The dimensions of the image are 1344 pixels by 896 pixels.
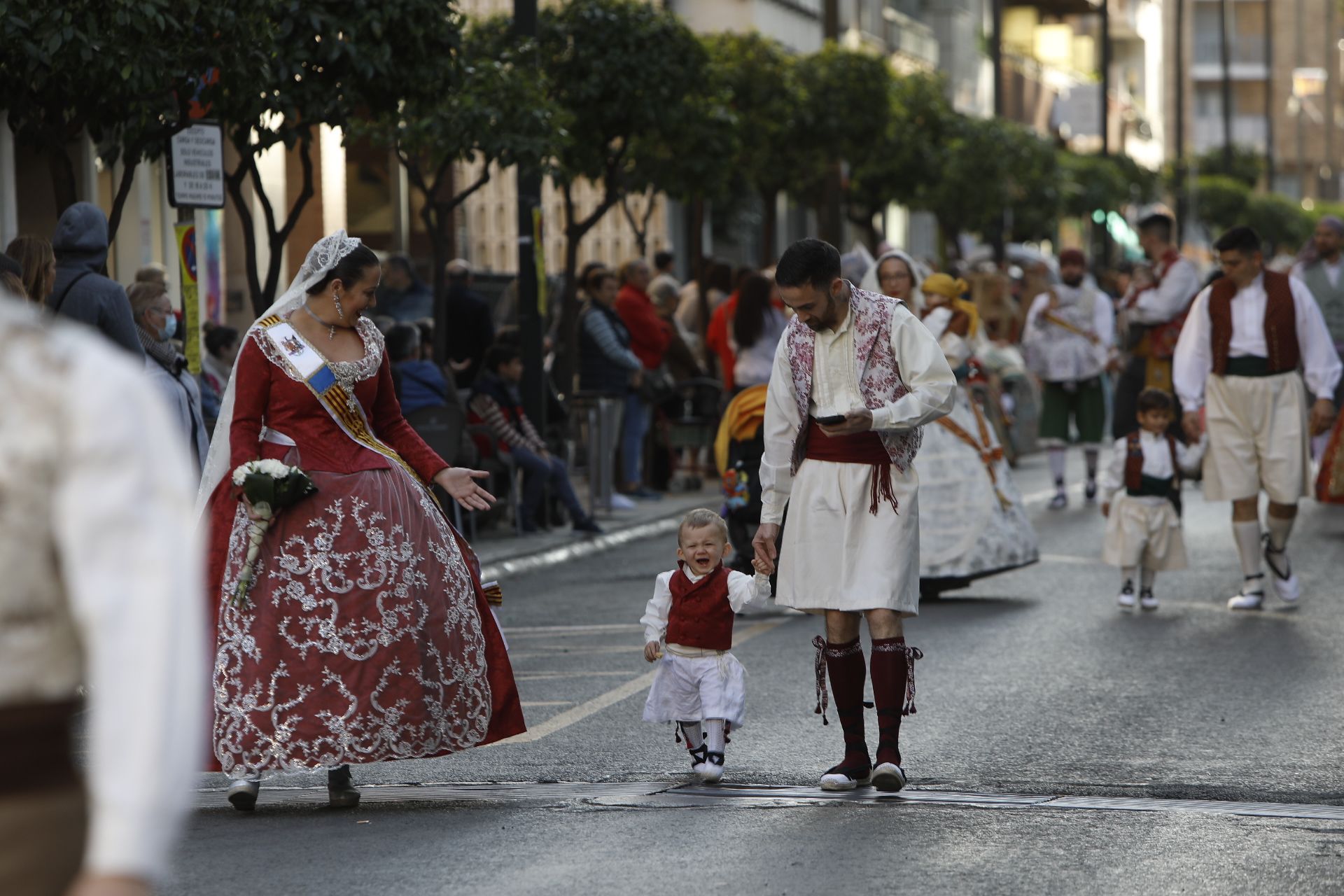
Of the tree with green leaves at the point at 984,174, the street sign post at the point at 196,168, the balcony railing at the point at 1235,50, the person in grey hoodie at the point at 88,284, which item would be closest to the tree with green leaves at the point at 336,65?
the street sign post at the point at 196,168

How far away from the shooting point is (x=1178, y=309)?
17.0 m

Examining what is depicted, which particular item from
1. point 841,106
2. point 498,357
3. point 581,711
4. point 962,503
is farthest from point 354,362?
point 841,106

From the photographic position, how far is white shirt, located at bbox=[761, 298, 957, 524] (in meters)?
7.43

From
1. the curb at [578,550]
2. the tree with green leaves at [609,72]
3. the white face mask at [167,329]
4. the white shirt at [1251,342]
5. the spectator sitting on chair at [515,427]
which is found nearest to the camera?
the white face mask at [167,329]

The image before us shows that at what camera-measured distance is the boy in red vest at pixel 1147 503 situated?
41.3 feet

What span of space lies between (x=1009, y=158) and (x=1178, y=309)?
21333mm

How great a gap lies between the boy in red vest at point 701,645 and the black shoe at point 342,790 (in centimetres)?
92

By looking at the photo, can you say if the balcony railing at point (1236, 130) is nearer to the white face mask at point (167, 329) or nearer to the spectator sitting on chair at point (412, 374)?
the spectator sitting on chair at point (412, 374)

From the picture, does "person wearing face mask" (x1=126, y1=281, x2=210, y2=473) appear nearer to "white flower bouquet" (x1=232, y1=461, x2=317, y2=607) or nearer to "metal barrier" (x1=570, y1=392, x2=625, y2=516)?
"white flower bouquet" (x1=232, y1=461, x2=317, y2=607)

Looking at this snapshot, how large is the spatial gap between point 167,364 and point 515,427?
563 centimetres

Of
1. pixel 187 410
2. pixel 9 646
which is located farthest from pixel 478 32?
pixel 9 646

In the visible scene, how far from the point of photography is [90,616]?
2.58 meters

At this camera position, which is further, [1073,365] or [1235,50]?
[1235,50]

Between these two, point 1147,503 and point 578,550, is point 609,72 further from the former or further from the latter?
point 1147,503
